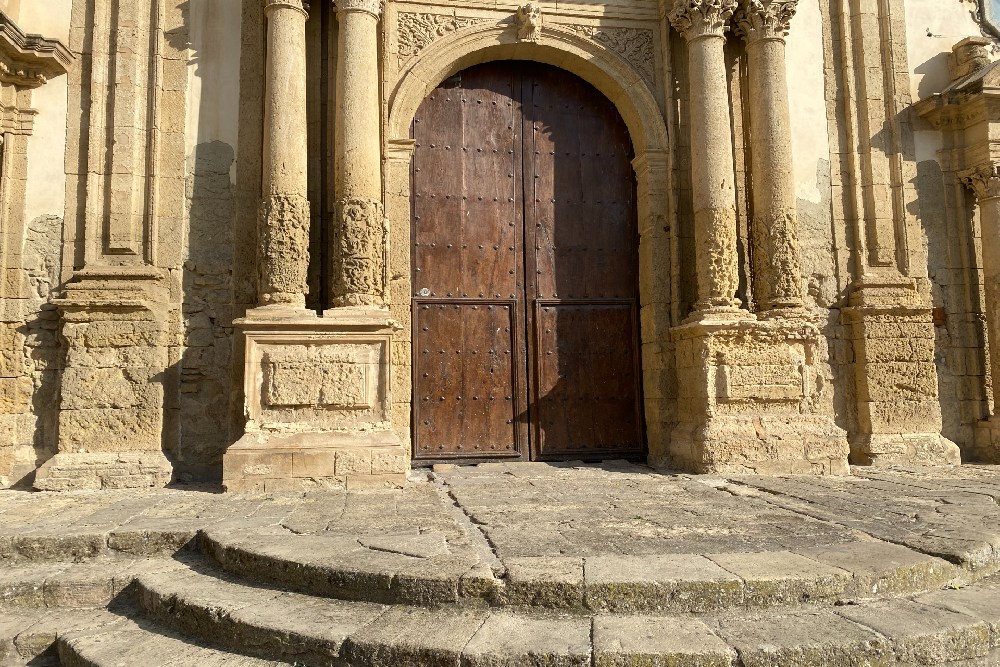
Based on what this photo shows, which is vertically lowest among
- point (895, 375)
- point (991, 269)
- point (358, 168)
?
point (895, 375)

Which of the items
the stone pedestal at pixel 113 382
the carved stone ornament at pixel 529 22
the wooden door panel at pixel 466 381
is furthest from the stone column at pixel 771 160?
the stone pedestal at pixel 113 382

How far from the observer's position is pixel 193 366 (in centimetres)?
575

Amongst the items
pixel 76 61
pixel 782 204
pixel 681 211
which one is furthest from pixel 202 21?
pixel 782 204

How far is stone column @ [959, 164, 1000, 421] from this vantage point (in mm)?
6734

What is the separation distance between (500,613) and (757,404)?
3928 millimetres

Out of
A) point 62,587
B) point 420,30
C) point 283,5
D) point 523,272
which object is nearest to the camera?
point 62,587

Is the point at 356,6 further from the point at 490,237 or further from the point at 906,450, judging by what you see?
the point at 906,450

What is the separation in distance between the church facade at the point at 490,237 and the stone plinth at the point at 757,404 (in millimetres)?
24

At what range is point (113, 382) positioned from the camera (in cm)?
548

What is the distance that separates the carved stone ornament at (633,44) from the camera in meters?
6.70

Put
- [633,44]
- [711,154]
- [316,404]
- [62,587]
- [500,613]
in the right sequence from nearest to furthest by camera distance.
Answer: [500,613] < [62,587] < [316,404] < [711,154] < [633,44]

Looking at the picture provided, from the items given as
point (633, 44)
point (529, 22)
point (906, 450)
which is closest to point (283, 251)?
point (529, 22)

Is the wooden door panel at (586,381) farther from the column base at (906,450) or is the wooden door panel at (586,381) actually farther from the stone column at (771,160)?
the column base at (906,450)

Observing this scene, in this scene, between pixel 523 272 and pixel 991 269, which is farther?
pixel 991 269
